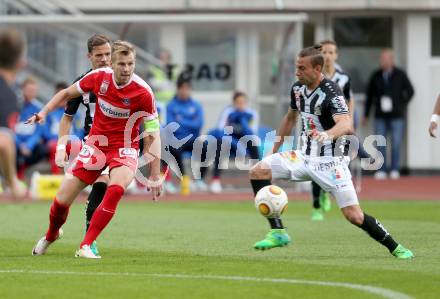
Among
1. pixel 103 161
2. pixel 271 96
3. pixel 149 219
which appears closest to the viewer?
pixel 103 161

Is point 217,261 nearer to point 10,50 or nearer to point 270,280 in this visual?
point 270,280

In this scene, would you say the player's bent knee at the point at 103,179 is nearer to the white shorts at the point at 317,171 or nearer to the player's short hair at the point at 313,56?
the white shorts at the point at 317,171

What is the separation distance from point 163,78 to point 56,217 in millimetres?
12225

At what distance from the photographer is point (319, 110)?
10.9 metres

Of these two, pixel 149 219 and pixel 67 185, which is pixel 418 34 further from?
pixel 67 185

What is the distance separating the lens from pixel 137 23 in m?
22.8

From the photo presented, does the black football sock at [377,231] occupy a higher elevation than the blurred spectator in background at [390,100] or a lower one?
lower

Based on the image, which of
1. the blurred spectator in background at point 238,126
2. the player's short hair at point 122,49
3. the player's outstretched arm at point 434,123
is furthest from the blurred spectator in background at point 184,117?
the player's short hair at point 122,49

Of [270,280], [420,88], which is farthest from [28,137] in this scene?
[270,280]

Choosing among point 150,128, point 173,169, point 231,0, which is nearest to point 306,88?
point 150,128

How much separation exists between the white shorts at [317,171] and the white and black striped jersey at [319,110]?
0.10m

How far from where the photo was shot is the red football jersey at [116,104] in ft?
34.8

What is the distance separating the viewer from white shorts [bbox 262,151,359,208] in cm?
1066

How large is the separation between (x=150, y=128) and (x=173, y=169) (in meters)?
11.1
